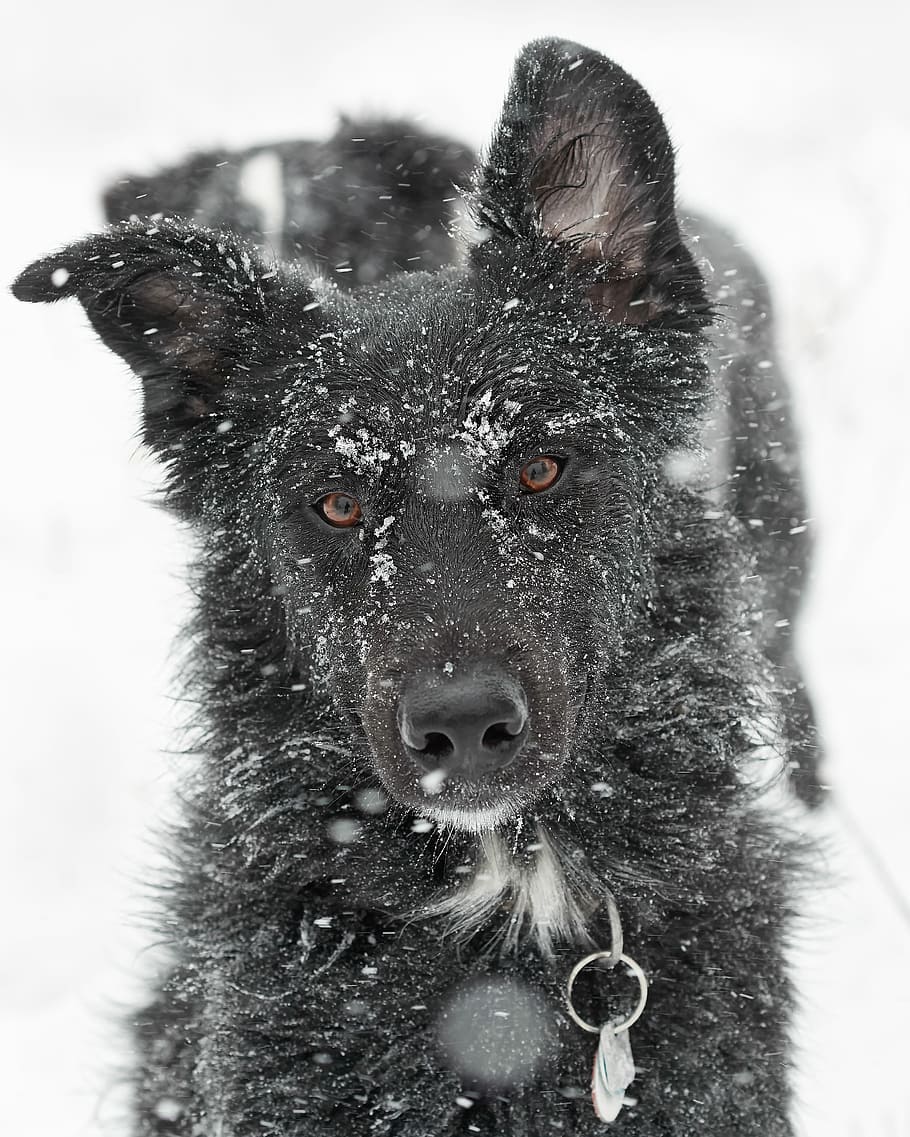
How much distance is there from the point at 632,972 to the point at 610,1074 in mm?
322

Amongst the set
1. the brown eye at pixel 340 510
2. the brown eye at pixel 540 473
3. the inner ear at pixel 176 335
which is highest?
the inner ear at pixel 176 335

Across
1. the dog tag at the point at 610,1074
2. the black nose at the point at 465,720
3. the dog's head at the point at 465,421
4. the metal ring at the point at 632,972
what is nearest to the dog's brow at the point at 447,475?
the dog's head at the point at 465,421

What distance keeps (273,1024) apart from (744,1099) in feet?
4.54

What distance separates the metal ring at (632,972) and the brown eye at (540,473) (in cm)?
133

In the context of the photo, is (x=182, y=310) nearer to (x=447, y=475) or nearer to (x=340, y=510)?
(x=340, y=510)

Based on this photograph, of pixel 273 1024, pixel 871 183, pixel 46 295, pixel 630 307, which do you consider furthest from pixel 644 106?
pixel 871 183

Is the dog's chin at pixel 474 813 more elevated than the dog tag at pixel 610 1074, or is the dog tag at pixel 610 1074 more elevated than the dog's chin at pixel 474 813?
the dog's chin at pixel 474 813

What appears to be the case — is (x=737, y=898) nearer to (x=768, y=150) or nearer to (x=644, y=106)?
(x=644, y=106)

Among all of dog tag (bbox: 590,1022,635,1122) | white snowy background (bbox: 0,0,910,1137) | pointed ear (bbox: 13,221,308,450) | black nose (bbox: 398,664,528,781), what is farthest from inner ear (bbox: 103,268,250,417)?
dog tag (bbox: 590,1022,635,1122)

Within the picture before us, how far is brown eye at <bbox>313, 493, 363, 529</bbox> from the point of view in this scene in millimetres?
3186

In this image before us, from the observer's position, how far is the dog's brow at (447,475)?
3041 millimetres

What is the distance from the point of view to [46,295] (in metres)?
2.90

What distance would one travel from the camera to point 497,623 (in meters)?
2.83

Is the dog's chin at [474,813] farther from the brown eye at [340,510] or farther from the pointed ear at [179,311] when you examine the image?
the pointed ear at [179,311]
